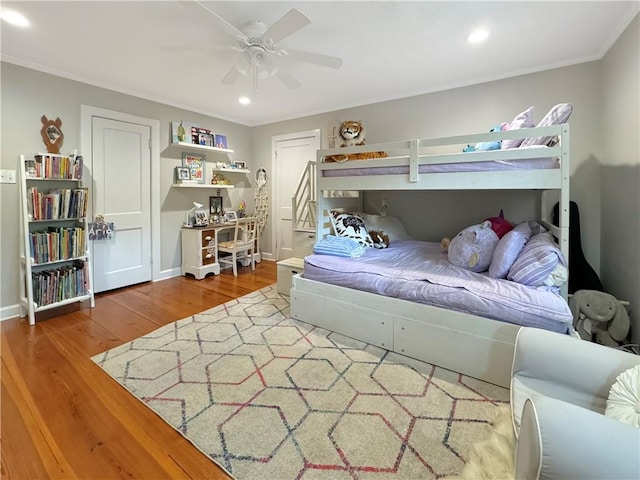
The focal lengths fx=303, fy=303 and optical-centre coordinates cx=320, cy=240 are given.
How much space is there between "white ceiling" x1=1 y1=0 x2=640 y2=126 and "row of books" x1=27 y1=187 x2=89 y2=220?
1189 mm

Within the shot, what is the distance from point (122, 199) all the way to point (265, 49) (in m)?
2.54

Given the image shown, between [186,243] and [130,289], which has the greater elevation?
[186,243]

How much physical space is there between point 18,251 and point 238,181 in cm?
285

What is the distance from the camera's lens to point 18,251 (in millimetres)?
2855

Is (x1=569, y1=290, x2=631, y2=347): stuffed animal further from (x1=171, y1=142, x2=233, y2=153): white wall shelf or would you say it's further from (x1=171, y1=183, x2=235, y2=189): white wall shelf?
(x1=171, y1=142, x2=233, y2=153): white wall shelf

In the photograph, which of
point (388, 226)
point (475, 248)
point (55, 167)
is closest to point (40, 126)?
point (55, 167)

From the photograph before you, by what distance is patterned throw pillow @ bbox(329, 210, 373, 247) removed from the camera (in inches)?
120

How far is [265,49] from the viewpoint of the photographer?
2227 millimetres

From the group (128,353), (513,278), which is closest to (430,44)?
(513,278)

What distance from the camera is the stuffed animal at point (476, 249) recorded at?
7.46 ft

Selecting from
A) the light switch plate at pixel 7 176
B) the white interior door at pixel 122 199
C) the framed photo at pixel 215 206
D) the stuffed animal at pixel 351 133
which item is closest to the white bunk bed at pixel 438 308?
the stuffed animal at pixel 351 133

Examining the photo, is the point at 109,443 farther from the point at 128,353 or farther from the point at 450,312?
the point at 450,312

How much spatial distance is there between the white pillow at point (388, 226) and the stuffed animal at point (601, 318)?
65.2 inches

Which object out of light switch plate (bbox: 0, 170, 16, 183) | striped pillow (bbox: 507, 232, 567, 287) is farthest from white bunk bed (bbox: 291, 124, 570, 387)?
light switch plate (bbox: 0, 170, 16, 183)
